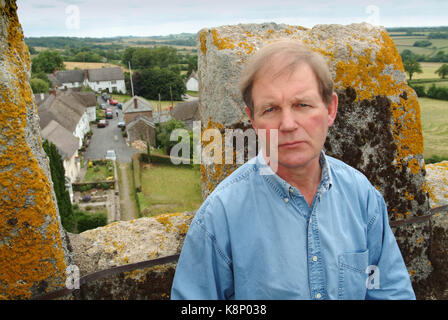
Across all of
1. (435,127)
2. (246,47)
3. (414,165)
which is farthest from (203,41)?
(435,127)

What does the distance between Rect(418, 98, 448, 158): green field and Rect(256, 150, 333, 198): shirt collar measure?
31324 millimetres

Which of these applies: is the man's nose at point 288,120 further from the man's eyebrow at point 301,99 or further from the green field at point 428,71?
the green field at point 428,71

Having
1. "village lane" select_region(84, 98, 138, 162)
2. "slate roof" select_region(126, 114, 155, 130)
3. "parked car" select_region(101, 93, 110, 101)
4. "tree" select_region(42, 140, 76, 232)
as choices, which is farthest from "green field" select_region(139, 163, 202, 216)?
"parked car" select_region(101, 93, 110, 101)

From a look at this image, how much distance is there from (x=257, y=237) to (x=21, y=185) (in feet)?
5.73

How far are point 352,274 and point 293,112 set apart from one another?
1038 mm

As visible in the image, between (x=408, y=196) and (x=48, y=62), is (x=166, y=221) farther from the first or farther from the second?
(x=48, y=62)

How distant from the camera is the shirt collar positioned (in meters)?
2.13

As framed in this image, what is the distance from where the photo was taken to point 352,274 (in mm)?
2150

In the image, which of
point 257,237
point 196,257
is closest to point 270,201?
point 257,237

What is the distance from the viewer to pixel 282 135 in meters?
2.07

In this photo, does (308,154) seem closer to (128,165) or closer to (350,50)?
(350,50)

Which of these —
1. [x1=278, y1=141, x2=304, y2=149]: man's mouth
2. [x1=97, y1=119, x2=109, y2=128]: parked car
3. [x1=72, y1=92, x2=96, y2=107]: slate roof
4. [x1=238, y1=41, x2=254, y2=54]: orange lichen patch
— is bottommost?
[x1=97, y1=119, x2=109, y2=128]: parked car

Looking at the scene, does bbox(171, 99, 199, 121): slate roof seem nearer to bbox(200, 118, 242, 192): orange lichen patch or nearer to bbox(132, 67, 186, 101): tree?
bbox(132, 67, 186, 101): tree

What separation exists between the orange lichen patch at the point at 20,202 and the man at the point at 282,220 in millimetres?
1266
